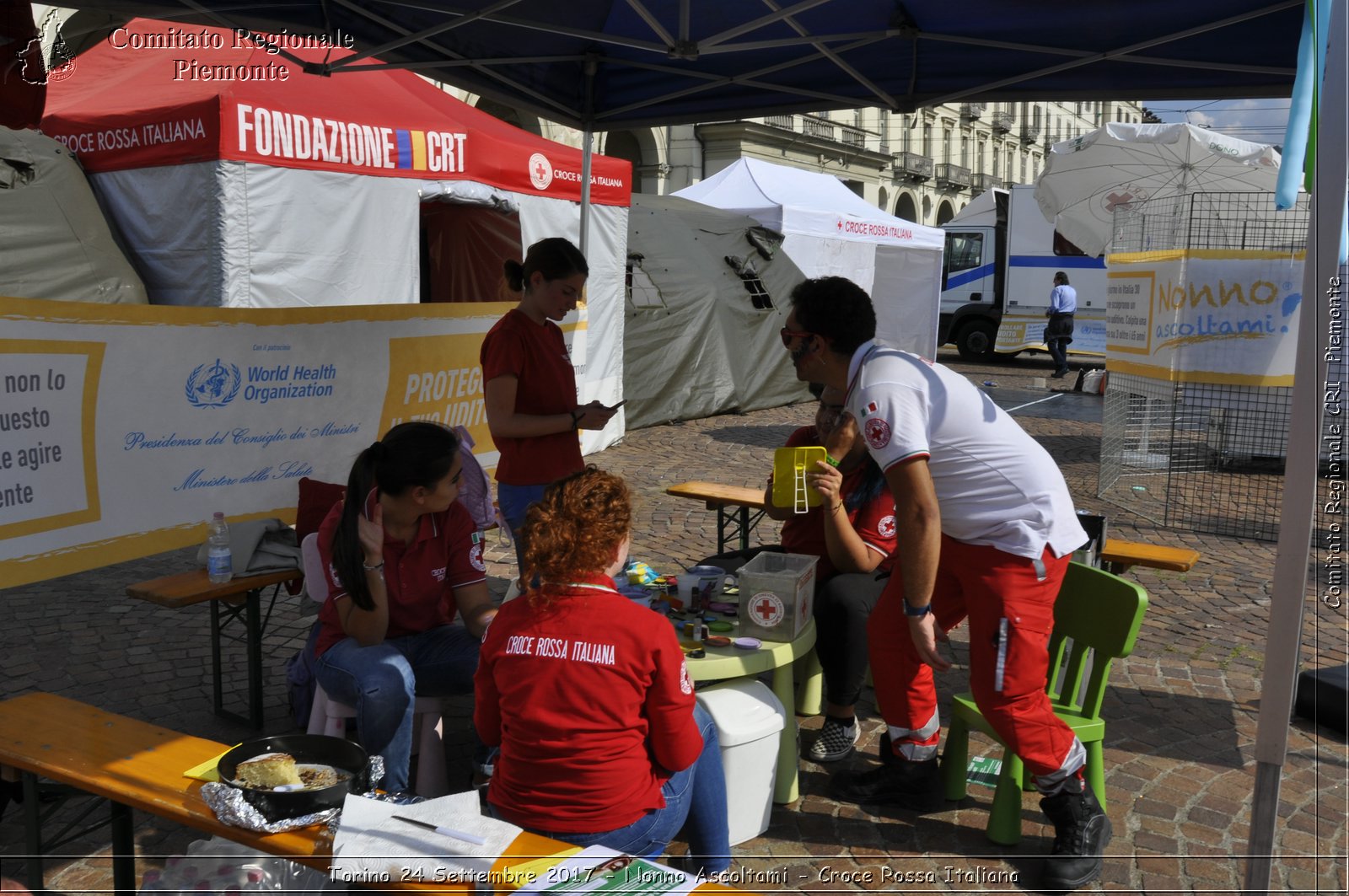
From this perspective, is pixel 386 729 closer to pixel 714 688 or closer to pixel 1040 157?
pixel 714 688

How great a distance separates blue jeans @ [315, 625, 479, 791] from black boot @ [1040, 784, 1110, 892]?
1820 millimetres

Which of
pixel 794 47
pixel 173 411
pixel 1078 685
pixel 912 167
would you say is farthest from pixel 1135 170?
pixel 912 167

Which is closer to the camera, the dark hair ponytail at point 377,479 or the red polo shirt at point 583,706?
the red polo shirt at point 583,706

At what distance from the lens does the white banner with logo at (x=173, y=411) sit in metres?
3.96

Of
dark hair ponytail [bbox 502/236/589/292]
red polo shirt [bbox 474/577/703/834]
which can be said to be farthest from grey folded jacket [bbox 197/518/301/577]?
red polo shirt [bbox 474/577/703/834]

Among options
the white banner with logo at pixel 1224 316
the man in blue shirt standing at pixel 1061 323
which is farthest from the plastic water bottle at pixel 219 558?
the man in blue shirt standing at pixel 1061 323

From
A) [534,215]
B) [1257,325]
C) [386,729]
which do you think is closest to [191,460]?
[386,729]

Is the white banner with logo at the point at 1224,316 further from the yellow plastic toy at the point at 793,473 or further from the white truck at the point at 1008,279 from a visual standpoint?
the white truck at the point at 1008,279

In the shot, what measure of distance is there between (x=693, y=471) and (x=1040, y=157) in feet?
203

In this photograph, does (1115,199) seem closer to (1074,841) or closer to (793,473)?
(793,473)

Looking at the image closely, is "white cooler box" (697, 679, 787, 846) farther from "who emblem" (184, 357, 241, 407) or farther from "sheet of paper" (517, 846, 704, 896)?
"who emblem" (184, 357, 241, 407)

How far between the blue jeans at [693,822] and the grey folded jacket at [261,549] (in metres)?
1.86

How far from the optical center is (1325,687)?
14.5 feet

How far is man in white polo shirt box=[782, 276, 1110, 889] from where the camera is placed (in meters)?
2.85
